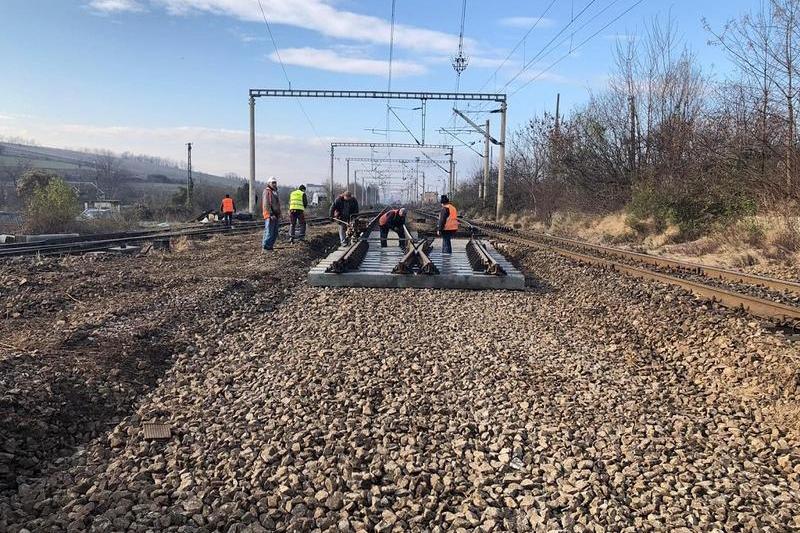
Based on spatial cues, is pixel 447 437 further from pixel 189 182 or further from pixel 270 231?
pixel 189 182

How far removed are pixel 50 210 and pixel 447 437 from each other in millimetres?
23725

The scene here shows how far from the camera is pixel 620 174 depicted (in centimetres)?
2762

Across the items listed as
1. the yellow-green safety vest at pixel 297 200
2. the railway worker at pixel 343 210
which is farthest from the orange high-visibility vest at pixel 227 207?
the railway worker at pixel 343 210

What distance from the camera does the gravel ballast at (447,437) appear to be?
10.7 ft

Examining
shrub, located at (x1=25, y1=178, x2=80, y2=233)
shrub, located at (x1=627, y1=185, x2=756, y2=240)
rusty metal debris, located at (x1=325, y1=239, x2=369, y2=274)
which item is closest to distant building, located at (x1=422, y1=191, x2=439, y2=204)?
shrub, located at (x1=627, y1=185, x2=756, y2=240)

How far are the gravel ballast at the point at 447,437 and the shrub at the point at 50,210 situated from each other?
19737 millimetres

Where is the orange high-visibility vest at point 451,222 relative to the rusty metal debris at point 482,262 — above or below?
above

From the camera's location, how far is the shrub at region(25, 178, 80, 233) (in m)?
22.8

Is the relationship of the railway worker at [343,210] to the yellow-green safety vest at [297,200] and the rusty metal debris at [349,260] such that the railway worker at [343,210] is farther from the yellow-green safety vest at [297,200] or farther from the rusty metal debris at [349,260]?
Answer: the rusty metal debris at [349,260]

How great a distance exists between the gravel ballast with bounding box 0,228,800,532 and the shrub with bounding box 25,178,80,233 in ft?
64.8

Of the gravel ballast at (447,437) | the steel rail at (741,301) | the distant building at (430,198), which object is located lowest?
the gravel ballast at (447,437)

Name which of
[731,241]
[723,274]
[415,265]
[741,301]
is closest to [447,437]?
[741,301]

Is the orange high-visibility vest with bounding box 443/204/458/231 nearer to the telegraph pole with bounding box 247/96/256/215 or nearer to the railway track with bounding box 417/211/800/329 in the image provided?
the railway track with bounding box 417/211/800/329

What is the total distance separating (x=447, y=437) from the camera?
418 centimetres
